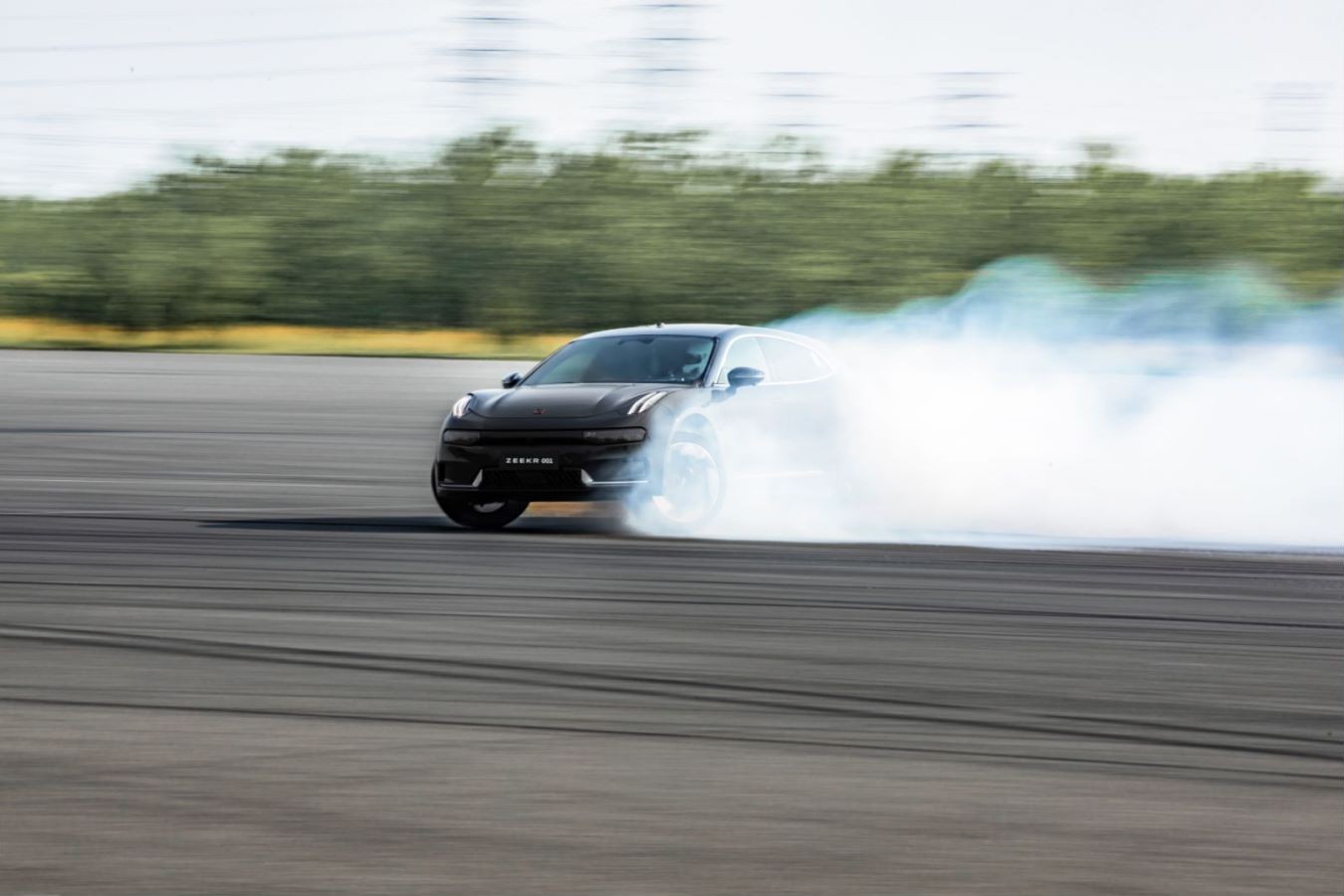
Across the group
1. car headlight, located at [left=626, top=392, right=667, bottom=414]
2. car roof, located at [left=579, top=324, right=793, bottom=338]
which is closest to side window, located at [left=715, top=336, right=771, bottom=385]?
car roof, located at [left=579, top=324, right=793, bottom=338]

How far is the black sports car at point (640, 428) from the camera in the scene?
40.9 feet

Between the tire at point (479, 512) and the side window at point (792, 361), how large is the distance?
2168 mm

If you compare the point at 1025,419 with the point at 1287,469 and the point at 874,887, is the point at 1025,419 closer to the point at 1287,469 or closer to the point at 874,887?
the point at 1287,469

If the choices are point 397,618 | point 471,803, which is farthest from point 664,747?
point 397,618

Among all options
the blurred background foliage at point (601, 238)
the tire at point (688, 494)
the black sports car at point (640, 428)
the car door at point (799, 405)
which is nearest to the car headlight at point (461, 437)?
the black sports car at point (640, 428)

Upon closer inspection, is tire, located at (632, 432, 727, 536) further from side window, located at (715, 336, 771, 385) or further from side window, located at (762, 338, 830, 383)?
side window, located at (762, 338, 830, 383)

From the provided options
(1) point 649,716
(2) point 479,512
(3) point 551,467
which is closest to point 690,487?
(3) point 551,467

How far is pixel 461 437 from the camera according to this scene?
12766 mm

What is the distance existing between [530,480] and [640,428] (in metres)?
0.82

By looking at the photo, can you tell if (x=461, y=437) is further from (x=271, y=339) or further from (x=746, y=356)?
(x=271, y=339)

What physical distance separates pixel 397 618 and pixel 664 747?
3.00 m

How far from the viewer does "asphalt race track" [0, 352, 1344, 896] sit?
4.98m

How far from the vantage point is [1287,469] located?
52.7 feet

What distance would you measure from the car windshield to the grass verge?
29.3 m
